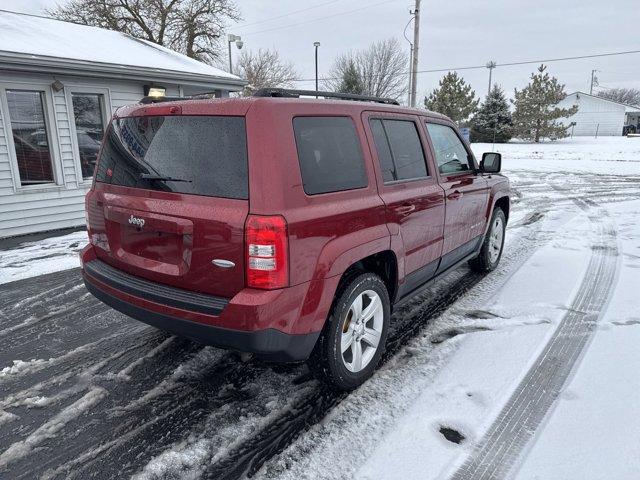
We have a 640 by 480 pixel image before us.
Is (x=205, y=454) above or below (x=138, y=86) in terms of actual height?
below

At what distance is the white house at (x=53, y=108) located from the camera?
7.24 m

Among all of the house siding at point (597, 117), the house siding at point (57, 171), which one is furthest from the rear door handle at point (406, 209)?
the house siding at point (597, 117)

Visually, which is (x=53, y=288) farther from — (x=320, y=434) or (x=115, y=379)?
(x=320, y=434)

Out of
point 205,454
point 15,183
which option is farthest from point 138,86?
point 205,454

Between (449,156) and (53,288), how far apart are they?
442 cm

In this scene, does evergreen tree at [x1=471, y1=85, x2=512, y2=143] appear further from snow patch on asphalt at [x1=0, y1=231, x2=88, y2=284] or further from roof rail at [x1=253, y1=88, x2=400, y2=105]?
roof rail at [x1=253, y1=88, x2=400, y2=105]

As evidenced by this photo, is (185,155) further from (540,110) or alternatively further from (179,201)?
(540,110)

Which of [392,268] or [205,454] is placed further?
[392,268]

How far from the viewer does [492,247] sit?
17.4ft

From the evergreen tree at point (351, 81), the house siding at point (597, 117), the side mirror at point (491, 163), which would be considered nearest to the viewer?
the side mirror at point (491, 163)

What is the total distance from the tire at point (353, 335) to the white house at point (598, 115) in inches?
2354

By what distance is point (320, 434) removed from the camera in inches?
101

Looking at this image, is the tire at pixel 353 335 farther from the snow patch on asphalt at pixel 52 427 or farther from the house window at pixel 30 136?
the house window at pixel 30 136

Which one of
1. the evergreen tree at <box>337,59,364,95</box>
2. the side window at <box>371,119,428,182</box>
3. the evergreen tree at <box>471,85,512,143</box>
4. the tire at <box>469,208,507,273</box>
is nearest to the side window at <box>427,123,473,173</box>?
the side window at <box>371,119,428,182</box>
